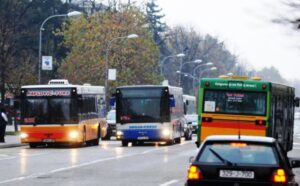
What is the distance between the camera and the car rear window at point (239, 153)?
13.7 meters

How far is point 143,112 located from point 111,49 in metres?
41.9

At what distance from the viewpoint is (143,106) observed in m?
44.0

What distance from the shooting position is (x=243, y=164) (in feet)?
44.5

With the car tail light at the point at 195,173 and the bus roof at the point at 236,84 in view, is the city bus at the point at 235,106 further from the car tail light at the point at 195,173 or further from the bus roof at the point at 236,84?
the car tail light at the point at 195,173

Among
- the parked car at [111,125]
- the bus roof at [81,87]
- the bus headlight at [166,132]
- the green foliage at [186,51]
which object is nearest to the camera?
the bus roof at [81,87]

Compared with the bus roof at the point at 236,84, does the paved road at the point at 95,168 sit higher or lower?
lower

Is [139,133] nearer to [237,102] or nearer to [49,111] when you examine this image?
[49,111]

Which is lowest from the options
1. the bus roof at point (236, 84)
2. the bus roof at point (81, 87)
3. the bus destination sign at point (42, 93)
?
the bus destination sign at point (42, 93)

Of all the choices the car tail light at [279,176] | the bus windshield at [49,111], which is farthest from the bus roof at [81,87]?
the car tail light at [279,176]

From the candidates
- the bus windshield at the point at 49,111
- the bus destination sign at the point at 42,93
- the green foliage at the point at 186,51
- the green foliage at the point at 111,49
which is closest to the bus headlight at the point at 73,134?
the bus windshield at the point at 49,111

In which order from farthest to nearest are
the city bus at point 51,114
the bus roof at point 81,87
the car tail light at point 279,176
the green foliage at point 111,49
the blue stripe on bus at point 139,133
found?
the green foliage at point 111,49 < the blue stripe on bus at point 139,133 < the bus roof at point 81,87 < the city bus at point 51,114 < the car tail light at point 279,176

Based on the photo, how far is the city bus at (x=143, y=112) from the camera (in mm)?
43875

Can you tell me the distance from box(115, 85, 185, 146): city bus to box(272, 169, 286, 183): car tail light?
99.7 ft

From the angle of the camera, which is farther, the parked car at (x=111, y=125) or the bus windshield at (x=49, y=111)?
the parked car at (x=111, y=125)
